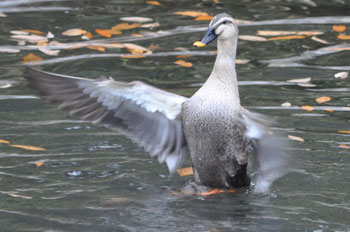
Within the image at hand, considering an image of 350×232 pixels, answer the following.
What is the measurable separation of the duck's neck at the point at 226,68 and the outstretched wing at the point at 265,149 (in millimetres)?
222

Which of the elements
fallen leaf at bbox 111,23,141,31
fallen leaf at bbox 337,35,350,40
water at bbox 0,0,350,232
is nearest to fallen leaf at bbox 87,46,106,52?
water at bbox 0,0,350,232

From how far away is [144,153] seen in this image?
286 inches

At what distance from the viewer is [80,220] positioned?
18.4 ft

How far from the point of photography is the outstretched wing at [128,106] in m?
6.37

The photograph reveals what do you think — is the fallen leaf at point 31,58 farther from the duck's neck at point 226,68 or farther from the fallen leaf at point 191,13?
the duck's neck at point 226,68

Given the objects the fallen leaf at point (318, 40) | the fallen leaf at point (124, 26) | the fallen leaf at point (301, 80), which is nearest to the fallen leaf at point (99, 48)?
the fallen leaf at point (124, 26)

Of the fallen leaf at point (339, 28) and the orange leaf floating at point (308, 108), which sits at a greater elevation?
the fallen leaf at point (339, 28)

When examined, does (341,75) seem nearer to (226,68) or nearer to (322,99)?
(322,99)

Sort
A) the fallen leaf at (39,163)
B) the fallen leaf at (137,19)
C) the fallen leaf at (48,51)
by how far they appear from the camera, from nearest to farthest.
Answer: the fallen leaf at (39,163) < the fallen leaf at (48,51) < the fallen leaf at (137,19)

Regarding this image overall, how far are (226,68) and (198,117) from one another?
0.46 meters

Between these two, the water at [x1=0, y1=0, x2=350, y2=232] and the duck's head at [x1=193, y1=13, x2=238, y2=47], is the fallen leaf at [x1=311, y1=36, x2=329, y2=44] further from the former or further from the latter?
the duck's head at [x1=193, y1=13, x2=238, y2=47]

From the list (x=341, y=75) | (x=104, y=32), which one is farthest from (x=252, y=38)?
(x=104, y=32)

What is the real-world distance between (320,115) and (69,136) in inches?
101

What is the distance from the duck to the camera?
241 inches
